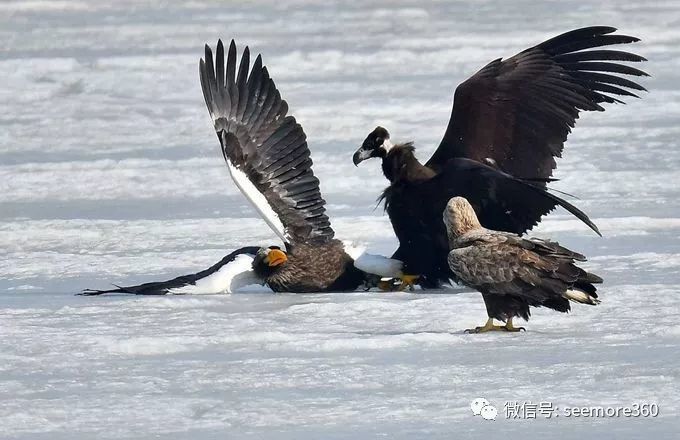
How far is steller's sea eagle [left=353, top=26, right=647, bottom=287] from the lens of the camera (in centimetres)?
662

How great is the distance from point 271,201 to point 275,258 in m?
0.39

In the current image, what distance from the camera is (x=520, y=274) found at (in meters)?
5.36

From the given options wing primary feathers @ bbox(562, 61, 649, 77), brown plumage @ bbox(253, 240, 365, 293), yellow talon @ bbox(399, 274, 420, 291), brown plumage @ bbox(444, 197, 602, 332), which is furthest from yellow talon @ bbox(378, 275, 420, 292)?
wing primary feathers @ bbox(562, 61, 649, 77)

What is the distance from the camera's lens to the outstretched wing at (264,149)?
23.3 feet

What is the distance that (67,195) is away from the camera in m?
9.20

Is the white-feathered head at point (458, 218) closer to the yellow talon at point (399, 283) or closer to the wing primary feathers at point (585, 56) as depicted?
the yellow talon at point (399, 283)

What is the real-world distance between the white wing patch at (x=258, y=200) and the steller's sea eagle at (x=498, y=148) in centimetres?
49

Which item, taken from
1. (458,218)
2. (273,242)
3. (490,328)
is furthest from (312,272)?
(490,328)

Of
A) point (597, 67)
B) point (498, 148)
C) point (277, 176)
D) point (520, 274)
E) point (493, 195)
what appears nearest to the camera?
point (520, 274)

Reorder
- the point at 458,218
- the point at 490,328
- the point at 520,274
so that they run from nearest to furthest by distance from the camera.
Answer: the point at 520,274 → the point at 490,328 → the point at 458,218

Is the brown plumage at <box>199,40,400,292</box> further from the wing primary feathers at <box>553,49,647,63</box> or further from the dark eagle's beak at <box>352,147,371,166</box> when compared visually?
the wing primary feathers at <box>553,49,647,63</box>

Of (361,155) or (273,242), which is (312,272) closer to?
(361,155)

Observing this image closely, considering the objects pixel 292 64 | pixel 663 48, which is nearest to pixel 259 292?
pixel 292 64

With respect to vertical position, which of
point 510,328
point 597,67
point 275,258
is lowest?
point 510,328
